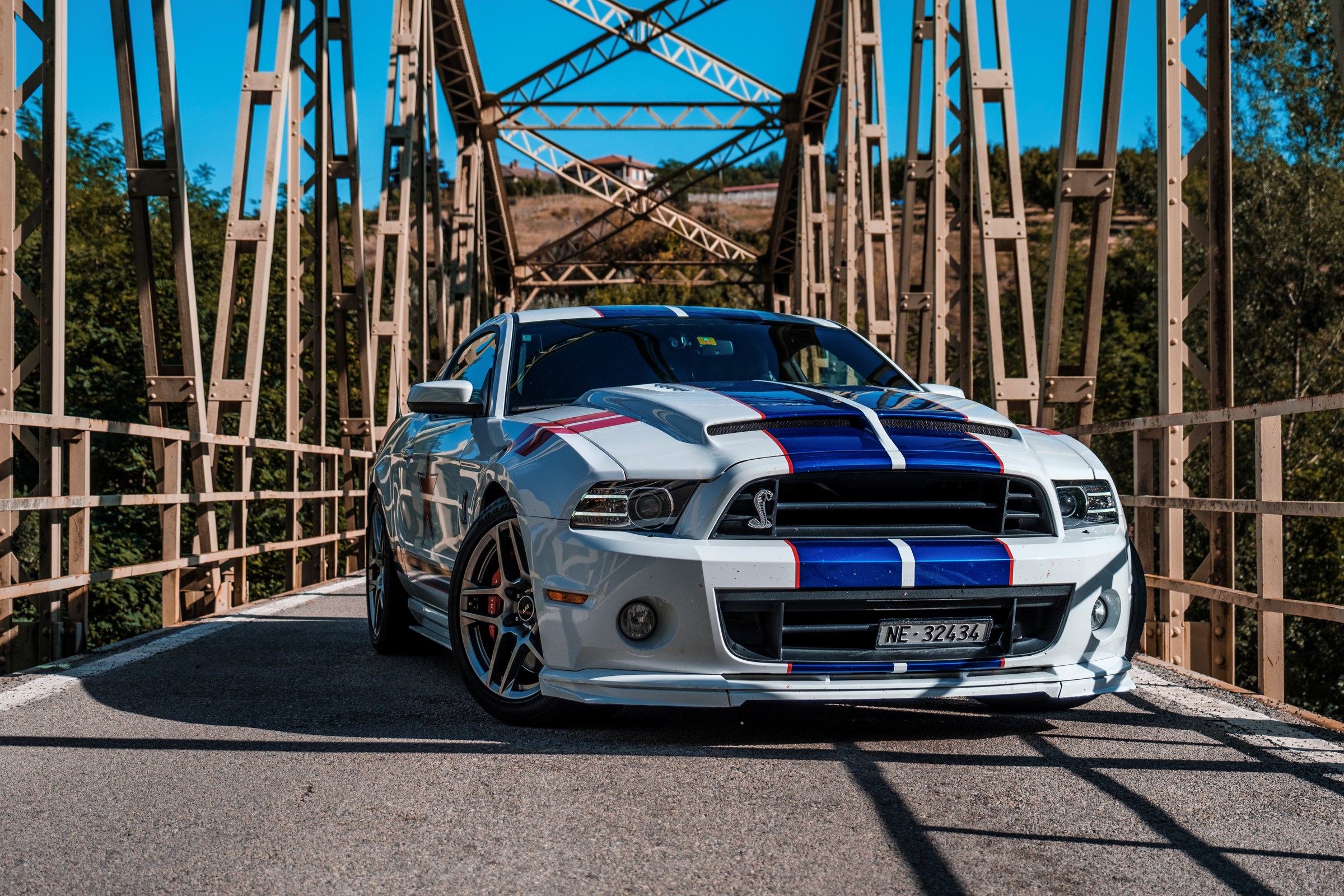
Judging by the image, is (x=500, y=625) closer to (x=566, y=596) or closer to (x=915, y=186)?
(x=566, y=596)

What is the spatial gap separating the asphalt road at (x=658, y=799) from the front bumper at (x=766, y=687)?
18 cm

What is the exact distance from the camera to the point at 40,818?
10.8 ft

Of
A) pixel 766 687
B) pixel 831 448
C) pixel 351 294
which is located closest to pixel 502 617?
pixel 766 687

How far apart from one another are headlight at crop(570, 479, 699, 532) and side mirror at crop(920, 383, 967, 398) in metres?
1.57

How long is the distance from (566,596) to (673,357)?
1.67 metres

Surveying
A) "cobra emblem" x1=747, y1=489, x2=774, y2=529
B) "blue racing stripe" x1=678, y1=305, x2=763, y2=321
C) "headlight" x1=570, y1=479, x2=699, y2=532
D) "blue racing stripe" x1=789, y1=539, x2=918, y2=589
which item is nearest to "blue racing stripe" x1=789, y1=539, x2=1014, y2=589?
"blue racing stripe" x1=789, y1=539, x2=918, y2=589

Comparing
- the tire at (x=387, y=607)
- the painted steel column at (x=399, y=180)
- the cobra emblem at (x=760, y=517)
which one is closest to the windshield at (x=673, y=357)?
the cobra emblem at (x=760, y=517)

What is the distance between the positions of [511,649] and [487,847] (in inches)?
58.8

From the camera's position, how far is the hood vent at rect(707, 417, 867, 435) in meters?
4.22

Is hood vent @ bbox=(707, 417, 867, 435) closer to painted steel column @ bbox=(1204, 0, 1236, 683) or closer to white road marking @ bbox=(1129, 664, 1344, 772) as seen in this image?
white road marking @ bbox=(1129, 664, 1344, 772)

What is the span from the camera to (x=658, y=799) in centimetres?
345

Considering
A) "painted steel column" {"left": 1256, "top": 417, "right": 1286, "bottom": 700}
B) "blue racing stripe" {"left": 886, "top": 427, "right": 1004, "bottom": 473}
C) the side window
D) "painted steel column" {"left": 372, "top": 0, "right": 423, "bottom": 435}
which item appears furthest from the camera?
"painted steel column" {"left": 372, "top": 0, "right": 423, "bottom": 435}

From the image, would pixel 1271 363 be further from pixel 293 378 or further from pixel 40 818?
pixel 40 818

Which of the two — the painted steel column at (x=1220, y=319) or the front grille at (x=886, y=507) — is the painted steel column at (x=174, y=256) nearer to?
the front grille at (x=886, y=507)
